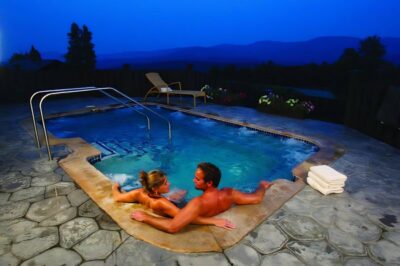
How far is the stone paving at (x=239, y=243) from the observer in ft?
7.72

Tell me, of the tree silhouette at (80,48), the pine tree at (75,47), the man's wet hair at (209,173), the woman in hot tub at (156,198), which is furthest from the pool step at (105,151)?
the pine tree at (75,47)

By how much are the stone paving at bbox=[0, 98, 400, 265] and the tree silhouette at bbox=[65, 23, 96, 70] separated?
44.8 m

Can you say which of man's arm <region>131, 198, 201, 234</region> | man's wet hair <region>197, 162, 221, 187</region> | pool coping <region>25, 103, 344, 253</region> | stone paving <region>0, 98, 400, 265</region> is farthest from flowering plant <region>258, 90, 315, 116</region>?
man's arm <region>131, 198, 201, 234</region>

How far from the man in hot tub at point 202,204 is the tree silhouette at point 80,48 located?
46.0 m

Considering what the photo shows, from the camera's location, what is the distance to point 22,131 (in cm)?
630

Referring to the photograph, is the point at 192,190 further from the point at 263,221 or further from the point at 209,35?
the point at 209,35

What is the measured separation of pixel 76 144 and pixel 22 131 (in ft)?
7.21

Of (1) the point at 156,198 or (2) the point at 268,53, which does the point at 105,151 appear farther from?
(2) the point at 268,53

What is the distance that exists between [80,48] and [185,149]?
4558 centimetres

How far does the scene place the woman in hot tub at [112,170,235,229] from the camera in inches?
109

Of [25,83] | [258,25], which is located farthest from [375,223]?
[258,25]

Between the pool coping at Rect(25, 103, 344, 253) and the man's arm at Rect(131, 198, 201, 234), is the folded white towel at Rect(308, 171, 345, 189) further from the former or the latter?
the man's arm at Rect(131, 198, 201, 234)

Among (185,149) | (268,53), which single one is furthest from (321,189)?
(268,53)

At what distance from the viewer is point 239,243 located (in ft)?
8.33
